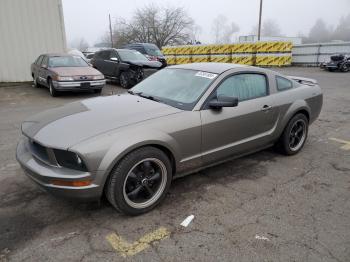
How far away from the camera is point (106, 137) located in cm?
280

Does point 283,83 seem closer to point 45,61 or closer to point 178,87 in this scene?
point 178,87

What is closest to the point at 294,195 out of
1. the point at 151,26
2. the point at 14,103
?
the point at 14,103

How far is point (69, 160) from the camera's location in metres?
2.74

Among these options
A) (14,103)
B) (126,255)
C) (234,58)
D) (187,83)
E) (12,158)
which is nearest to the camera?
(126,255)

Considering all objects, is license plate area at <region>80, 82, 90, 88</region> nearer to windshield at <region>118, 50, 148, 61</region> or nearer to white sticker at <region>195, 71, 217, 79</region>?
windshield at <region>118, 50, 148, 61</region>

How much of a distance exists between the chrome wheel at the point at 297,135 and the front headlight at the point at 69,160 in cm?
335

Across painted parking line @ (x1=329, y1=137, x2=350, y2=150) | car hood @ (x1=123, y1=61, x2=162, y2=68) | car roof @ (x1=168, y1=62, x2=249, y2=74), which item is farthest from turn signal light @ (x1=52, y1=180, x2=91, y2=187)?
car hood @ (x1=123, y1=61, x2=162, y2=68)

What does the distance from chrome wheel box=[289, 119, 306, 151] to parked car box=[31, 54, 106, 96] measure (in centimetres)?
714

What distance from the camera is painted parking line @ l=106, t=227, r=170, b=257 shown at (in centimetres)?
258

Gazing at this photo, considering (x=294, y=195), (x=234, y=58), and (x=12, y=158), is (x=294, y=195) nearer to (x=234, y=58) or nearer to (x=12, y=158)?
(x=12, y=158)

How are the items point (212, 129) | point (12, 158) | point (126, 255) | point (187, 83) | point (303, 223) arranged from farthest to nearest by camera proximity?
point (12, 158)
point (187, 83)
point (212, 129)
point (303, 223)
point (126, 255)

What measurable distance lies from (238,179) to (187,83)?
1.43 metres

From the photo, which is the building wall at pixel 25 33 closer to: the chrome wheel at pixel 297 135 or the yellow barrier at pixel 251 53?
the chrome wheel at pixel 297 135

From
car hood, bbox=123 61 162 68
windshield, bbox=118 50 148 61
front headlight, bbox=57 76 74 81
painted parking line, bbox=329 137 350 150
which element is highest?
windshield, bbox=118 50 148 61
